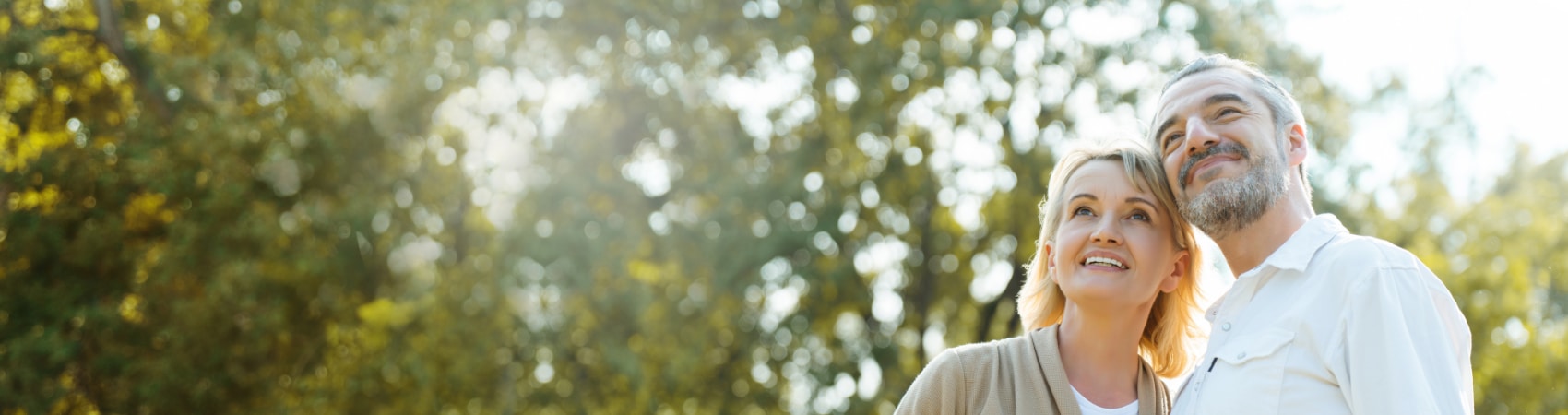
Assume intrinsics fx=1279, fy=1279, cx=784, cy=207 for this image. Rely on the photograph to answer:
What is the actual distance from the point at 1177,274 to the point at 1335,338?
32.1 inches

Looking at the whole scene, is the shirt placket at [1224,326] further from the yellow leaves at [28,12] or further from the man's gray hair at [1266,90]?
the yellow leaves at [28,12]

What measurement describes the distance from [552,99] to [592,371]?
306 centimetres

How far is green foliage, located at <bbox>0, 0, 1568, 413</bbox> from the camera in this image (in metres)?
12.1

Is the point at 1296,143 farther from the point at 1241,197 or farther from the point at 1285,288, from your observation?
the point at 1285,288

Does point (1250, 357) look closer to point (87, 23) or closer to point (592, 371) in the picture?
point (592, 371)

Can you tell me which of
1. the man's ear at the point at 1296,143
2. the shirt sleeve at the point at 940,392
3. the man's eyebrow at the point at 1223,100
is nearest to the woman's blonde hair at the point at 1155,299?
the man's eyebrow at the point at 1223,100

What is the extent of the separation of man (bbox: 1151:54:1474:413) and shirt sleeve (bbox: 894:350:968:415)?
1.82 ft

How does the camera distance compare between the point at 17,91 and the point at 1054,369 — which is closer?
the point at 1054,369

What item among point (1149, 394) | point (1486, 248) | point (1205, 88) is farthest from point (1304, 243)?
point (1486, 248)

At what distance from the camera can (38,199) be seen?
40.2ft

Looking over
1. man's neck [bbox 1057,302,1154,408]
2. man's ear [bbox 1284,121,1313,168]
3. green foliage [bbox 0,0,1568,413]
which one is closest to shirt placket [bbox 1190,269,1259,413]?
man's neck [bbox 1057,302,1154,408]

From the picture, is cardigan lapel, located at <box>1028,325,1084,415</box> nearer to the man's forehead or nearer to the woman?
the woman

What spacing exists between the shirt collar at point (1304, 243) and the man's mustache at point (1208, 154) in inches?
9.2

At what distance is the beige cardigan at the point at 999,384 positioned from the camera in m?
3.23
